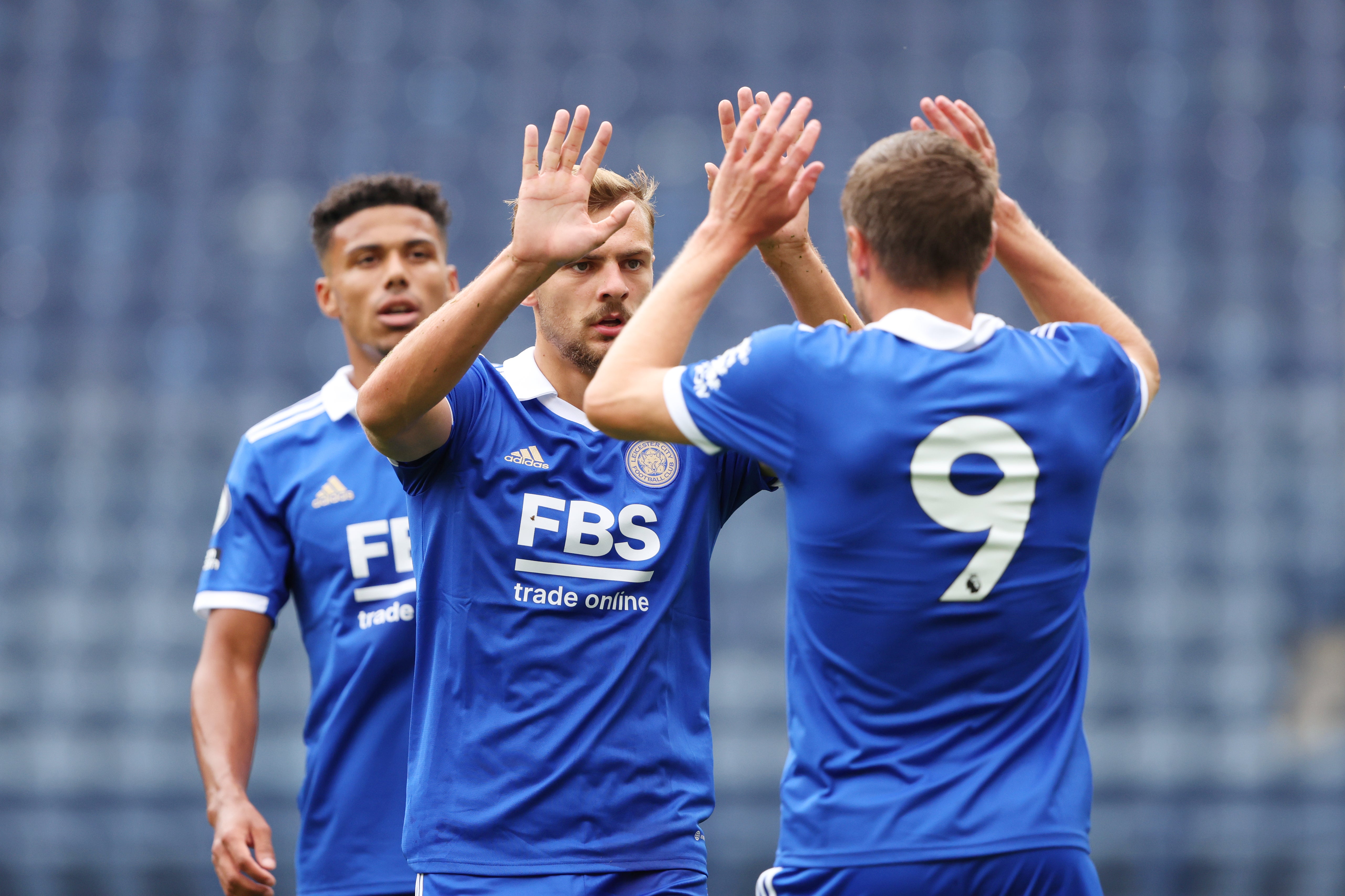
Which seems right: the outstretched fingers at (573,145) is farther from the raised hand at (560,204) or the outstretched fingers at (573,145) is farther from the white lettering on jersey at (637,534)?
the white lettering on jersey at (637,534)

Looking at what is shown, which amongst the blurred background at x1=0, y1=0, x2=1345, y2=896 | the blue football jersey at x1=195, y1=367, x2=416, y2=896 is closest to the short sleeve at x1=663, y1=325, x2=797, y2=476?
the blue football jersey at x1=195, y1=367, x2=416, y2=896

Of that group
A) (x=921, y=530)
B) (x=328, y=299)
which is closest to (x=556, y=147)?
(x=921, y=530)

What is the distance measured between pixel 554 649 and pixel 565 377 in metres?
0.72

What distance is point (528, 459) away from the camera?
3.41 meters

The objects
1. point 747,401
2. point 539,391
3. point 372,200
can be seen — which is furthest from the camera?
point 372,200

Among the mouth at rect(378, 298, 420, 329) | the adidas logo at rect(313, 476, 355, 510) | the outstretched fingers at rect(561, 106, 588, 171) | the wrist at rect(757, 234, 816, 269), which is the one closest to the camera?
the outstretched fingers at rect(561, 106, 588, 171)

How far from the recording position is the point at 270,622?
4.52 meters

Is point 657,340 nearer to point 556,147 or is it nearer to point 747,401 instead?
point 747,401

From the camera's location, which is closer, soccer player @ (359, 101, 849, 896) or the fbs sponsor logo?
soccer player @ (359, 101, 849, 896)

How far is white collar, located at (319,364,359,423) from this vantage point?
4.64 m

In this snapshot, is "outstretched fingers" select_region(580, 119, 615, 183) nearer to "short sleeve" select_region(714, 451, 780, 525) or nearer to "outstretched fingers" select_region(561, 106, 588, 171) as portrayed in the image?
"outstretched fingers" select_region(561, 106, 588, 171)

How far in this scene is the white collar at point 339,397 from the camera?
464 cm

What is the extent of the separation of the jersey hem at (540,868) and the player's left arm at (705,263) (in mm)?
1054

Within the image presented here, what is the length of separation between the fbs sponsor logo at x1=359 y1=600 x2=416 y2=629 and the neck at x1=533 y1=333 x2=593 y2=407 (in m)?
0.94
